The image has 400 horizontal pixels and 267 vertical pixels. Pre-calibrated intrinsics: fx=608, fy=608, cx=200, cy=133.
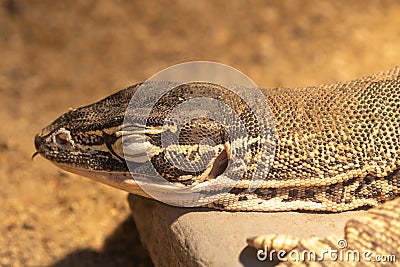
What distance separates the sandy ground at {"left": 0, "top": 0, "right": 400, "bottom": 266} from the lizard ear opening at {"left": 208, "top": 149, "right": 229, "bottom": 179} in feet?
8.35

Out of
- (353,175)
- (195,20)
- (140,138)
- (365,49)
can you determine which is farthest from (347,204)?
(195,20)

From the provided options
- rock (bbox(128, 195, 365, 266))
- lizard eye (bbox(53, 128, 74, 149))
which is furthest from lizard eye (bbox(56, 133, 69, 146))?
rock (bbox(128, 195, 365, 266))

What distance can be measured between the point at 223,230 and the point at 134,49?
16.8 ft

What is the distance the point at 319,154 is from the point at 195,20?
534 cm

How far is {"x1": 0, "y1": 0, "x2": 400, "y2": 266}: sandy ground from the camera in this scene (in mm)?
6832

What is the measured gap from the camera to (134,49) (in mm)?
8461

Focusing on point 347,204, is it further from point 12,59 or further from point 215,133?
point 12,59

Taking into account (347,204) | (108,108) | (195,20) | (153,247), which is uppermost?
(195,20)

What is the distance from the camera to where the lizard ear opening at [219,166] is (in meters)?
3.81

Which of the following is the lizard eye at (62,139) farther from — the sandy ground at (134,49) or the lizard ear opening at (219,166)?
the sandy ground at (134,49)

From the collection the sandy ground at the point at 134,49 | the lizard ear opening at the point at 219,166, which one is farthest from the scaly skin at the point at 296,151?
the sandy ground at the point at 134,49

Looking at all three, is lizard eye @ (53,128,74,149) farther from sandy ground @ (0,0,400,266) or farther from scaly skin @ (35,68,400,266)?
sandy ground @ (0,0,400,266)

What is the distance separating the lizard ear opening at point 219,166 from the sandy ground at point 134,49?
2.55m

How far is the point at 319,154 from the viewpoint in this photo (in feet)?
12.3
